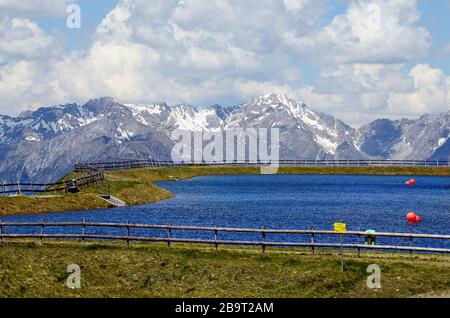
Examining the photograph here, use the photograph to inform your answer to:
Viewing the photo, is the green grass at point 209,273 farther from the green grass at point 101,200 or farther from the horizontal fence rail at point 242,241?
the green grass at point 101,200

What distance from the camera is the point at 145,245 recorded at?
60.3m

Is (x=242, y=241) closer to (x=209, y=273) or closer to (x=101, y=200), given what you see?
(x=209, y=273)

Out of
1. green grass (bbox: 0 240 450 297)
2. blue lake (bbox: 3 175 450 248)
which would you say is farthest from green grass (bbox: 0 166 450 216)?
green grass (bbox: 0 240 450 297)

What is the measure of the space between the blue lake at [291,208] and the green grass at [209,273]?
55.3 feet

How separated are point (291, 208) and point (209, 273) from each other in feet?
188

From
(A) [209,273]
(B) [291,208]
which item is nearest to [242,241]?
(A) [209,273]

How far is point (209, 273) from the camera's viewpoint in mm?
50312

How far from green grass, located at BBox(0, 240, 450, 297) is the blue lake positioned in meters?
16.9

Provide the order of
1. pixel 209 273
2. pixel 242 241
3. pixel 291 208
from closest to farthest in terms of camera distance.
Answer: pixel 209 273
pixel 242 241
pixel 291 208

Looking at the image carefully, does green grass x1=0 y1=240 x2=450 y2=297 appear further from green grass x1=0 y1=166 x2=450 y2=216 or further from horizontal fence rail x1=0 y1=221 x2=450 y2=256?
green grass x1=0 y1=166 x2=450 y2=216

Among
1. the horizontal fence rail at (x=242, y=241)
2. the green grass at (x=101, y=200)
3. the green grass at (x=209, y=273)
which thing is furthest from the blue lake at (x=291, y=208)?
the green grass at (x=209, y=273)

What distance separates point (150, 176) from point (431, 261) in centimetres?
11455
